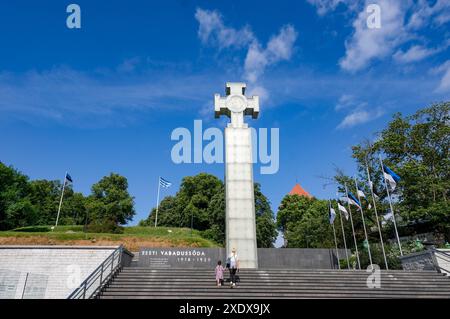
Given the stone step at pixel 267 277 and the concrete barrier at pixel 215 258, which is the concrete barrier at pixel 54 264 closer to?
the concrete barrier at pixel 215 258

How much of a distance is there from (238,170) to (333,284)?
31.7ft

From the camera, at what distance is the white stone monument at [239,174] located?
832 inches

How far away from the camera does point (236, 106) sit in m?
24.4

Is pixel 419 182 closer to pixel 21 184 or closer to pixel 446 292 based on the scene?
pixel 446 292

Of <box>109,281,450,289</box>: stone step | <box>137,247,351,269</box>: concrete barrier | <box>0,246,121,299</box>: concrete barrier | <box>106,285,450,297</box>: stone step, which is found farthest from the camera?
<box>137,247,351,269</box>: concrete barrier

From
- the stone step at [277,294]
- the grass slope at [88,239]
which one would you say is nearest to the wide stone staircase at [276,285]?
the stone step at [277,294]

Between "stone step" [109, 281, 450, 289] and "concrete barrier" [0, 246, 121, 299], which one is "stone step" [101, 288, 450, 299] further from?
"concrete barrier" [0, 246, 121, 299]

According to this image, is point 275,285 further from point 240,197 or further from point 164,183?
point 164,183

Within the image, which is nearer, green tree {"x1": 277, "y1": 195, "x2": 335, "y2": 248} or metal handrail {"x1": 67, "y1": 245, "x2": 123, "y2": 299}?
metal handrail {"x1": 67, "y1": 245, "x2": 123, "y2": 299}

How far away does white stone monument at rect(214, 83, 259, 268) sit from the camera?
21.1 meters

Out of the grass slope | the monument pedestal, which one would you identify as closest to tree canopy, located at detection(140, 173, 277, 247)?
the grass slope

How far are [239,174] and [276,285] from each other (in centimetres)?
867

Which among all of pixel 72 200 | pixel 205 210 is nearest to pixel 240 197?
pixel 205 210

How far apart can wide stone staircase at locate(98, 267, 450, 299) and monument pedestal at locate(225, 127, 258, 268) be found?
11.2 ft
